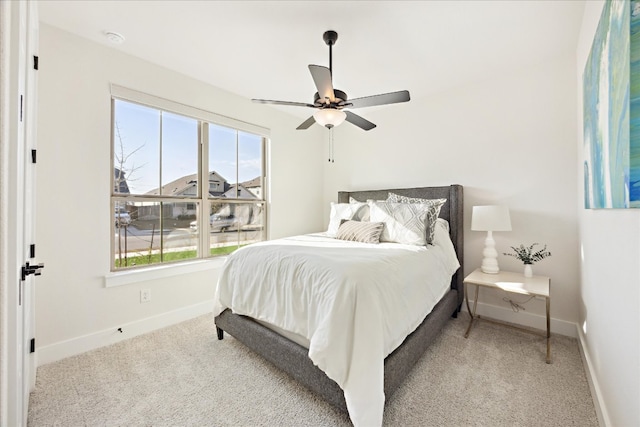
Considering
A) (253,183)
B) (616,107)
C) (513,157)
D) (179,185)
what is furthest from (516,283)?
(179,185)

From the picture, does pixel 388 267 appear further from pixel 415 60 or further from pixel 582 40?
pixel 582 40

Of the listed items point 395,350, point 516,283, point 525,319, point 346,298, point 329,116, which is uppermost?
point 329,116

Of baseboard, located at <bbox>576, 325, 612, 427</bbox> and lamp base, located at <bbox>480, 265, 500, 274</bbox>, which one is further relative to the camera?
lamp base, located at <bbox>480, 265, 500, 274</bbox>

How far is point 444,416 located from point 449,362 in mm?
593

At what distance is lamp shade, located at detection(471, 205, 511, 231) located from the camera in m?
2.53

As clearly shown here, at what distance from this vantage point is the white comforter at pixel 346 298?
136cm

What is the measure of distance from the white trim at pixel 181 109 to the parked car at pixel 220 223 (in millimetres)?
1140

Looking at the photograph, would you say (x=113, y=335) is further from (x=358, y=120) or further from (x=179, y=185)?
(x=358, y=120)

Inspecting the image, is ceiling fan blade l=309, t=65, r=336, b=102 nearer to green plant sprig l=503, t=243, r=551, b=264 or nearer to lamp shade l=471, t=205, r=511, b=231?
lamp shade l=471, t=205, r=511, b=231

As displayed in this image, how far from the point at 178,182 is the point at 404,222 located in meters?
2.48

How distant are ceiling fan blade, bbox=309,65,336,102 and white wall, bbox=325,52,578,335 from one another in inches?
72.7

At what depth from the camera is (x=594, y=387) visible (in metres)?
1.67

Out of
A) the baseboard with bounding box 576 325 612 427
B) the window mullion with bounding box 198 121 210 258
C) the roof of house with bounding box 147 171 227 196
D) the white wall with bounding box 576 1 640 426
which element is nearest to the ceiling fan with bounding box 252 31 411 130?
the white wall with bounding box 576 1 640 426

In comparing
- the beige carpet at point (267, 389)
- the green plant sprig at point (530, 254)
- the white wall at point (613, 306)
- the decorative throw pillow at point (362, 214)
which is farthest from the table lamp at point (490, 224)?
the decorative throw pillow at point (362, 214)
